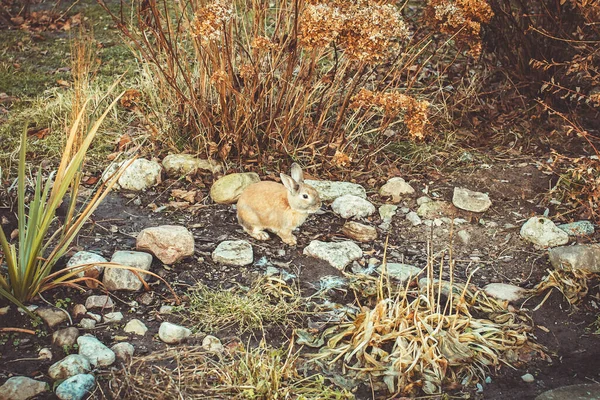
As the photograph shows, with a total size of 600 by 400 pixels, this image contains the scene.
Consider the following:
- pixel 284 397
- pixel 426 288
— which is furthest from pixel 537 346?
pixel 284 397

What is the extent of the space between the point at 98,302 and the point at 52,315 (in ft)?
0.79

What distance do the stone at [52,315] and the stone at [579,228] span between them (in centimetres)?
300

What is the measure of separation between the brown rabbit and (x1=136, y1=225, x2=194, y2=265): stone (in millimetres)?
455

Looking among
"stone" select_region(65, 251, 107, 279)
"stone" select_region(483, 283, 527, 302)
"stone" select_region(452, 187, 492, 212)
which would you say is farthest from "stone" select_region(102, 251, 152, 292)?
"stone" select_region(452, 187, 492, 212)

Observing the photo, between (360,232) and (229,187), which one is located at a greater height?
(229,187)

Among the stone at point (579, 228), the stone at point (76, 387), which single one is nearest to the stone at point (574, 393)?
the stone at point (579, 228)

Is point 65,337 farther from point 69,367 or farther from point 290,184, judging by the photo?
point 290,184

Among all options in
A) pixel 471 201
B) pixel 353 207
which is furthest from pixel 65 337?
pixel 471 201

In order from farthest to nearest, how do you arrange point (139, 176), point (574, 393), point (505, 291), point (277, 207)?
point (139, 176) < point (277, 207) < point (505, 291) < point (574, 393)

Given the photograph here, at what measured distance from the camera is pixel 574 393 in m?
2.81

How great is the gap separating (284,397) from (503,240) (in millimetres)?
2023

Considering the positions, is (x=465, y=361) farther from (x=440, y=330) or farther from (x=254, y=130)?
(x=254, y=130)

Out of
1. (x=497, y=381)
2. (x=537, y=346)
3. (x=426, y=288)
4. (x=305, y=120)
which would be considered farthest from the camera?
(x=305, y=120)

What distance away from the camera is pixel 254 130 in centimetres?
455
